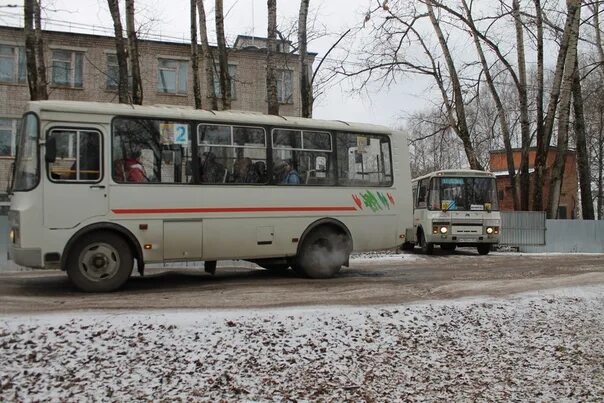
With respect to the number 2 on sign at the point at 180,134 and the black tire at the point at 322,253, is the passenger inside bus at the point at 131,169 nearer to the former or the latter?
the number 2 on sign at the point at 180,134

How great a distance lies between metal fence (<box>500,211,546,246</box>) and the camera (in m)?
22.0

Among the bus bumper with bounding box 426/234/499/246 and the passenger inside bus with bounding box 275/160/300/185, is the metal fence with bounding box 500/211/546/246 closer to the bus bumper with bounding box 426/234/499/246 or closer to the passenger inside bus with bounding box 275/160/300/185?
the bus bumper with bounding box 426/234/499/246

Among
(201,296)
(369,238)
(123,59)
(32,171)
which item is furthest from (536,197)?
(32,171)

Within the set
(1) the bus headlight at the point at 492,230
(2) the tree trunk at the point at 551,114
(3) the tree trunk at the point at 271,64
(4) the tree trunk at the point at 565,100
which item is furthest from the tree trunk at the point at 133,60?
(2) the tree trunk at the point at 551,114

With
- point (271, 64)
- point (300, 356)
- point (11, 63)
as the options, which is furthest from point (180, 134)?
point (11, 63)

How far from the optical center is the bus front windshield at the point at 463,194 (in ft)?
60.8

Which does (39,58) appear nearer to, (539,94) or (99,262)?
(99,262)

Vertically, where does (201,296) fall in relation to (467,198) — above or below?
below

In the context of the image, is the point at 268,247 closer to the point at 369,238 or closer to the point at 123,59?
the point at 369,238

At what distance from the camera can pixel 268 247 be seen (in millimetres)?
9914

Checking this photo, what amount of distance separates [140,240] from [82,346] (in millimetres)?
3115

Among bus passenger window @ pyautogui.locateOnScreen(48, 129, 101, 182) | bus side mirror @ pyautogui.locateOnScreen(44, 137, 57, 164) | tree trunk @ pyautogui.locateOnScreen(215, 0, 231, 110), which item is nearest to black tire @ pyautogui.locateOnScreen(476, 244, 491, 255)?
tree trunk @ pyautogui.locateOnScreen(215, 0, 231, 110)

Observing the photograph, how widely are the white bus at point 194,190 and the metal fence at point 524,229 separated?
12.5m

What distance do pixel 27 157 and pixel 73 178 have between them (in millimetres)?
728
